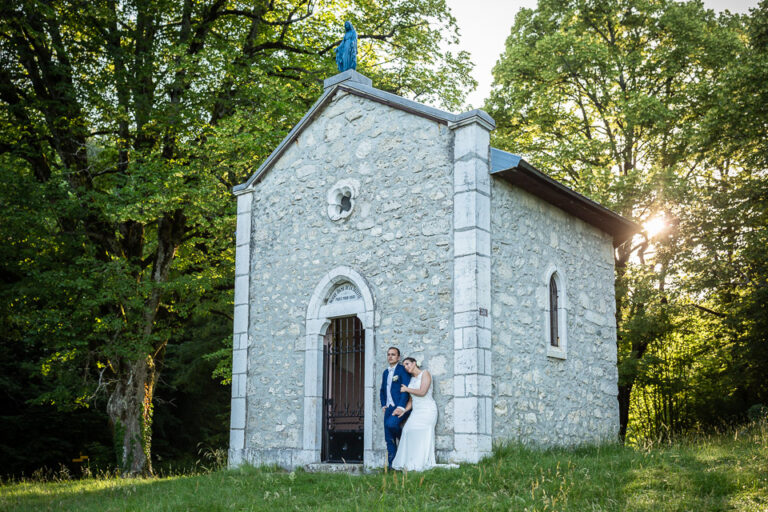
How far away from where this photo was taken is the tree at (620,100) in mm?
17328

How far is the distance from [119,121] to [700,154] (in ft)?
45.5

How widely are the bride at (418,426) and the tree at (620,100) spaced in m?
8.77

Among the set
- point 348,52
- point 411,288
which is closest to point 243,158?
point 348,52

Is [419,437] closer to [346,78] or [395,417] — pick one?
[395,417]

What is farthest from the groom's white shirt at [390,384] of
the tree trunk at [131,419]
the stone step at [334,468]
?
the tree trunk at [131,419]

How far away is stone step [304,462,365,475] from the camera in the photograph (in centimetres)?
991

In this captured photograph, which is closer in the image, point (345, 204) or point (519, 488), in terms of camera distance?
point (519, 488)

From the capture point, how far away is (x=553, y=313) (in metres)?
11.5

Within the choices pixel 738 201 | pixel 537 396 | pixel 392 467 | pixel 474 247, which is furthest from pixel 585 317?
pixel 738 201

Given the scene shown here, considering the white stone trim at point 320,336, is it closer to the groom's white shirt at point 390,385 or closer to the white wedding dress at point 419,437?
the groom's white shirt at point 390,385

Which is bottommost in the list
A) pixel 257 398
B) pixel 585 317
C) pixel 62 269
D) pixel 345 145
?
pixel 257 398

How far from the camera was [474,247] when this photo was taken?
9.42m

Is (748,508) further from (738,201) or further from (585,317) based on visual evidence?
(738,201)

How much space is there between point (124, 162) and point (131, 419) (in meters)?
5.80
